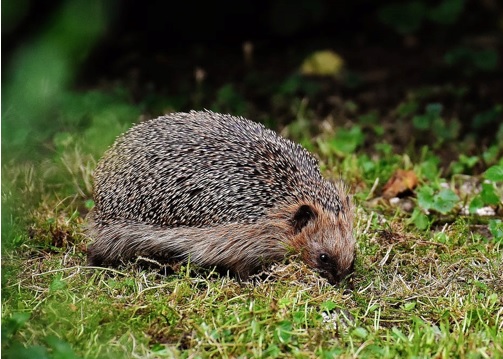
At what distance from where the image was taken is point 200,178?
16.1 ft

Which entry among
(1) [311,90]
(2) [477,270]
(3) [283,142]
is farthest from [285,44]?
(2) [477,270]

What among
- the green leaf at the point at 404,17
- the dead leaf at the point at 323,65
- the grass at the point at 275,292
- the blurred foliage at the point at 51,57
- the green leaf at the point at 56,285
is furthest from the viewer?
the green leaf at the point at 404,17

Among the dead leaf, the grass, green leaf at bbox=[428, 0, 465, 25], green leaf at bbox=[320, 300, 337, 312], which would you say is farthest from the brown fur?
green leaf at bbox=[428, 0, 465, 25]

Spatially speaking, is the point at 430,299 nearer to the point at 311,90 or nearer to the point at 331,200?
the point at 331,200

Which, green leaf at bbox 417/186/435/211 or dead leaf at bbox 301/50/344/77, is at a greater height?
dead leaf at bbox 301/50/344/77

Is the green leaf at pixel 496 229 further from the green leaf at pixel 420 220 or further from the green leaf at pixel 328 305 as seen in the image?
the green leaf at pixel 328 305

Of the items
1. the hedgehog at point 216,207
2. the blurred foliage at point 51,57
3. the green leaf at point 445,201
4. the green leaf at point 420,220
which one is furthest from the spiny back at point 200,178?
the blurred foliage at point 51,57

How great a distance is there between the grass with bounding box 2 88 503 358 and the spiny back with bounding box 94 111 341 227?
0.40 m

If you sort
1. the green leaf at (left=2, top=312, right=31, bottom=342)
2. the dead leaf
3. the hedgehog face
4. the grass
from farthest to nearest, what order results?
the dead leaf → the hedgehog face → the grass → the green leaf at (left=2, top=312, right=31, bottom=342)

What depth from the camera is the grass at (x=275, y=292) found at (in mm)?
3869

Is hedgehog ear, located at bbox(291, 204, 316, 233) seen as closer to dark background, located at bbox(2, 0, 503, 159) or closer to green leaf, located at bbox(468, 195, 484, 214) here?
green leaf, located at bbox(468, 195, 484, 214)

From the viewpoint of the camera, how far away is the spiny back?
4.93m

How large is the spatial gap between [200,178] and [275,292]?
0.89 meters

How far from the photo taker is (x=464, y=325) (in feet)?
13.9
